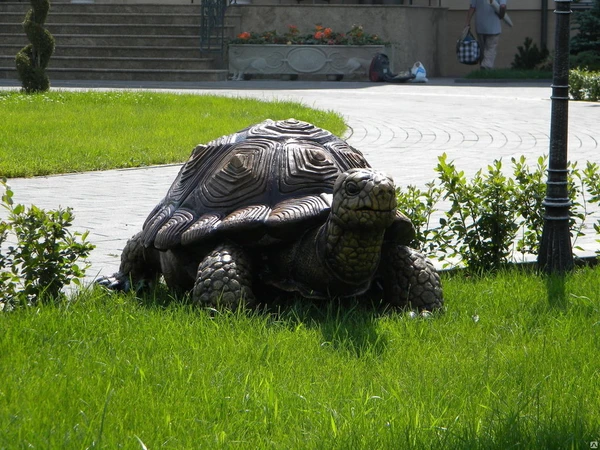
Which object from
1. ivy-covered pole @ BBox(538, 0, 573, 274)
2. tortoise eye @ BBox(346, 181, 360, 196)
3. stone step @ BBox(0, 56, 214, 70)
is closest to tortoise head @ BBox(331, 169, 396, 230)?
tortoise eye @ BBox(346, 181, 360, 196)

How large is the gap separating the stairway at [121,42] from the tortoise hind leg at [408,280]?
69.9 ft

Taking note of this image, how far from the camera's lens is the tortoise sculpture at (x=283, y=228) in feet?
15.4

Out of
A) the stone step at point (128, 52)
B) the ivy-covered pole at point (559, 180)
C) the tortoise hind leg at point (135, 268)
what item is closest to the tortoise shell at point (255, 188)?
the tortoise hind leg at point (135, 268)

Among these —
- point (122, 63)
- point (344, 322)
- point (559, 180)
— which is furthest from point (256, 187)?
point (122, 63)

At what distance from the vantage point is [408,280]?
516 cm

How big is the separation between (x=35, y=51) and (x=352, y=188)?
16615 mm

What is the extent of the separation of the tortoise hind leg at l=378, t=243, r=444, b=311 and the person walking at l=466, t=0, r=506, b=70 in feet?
83.3

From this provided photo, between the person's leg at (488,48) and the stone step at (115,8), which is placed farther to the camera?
the person's leg at (488,48)

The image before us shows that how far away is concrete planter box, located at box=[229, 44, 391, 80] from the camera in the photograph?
90.9ft

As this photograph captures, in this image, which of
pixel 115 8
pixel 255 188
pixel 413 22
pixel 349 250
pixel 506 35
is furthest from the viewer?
pixel 506 35

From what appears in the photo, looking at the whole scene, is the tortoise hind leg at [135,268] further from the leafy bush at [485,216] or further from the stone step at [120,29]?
the stone step at [120,29]

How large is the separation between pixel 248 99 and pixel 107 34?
35.6 feet

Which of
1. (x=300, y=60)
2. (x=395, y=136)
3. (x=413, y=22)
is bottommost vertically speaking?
(x=395, y=136)

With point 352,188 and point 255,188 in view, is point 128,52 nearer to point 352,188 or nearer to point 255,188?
point 255,188
